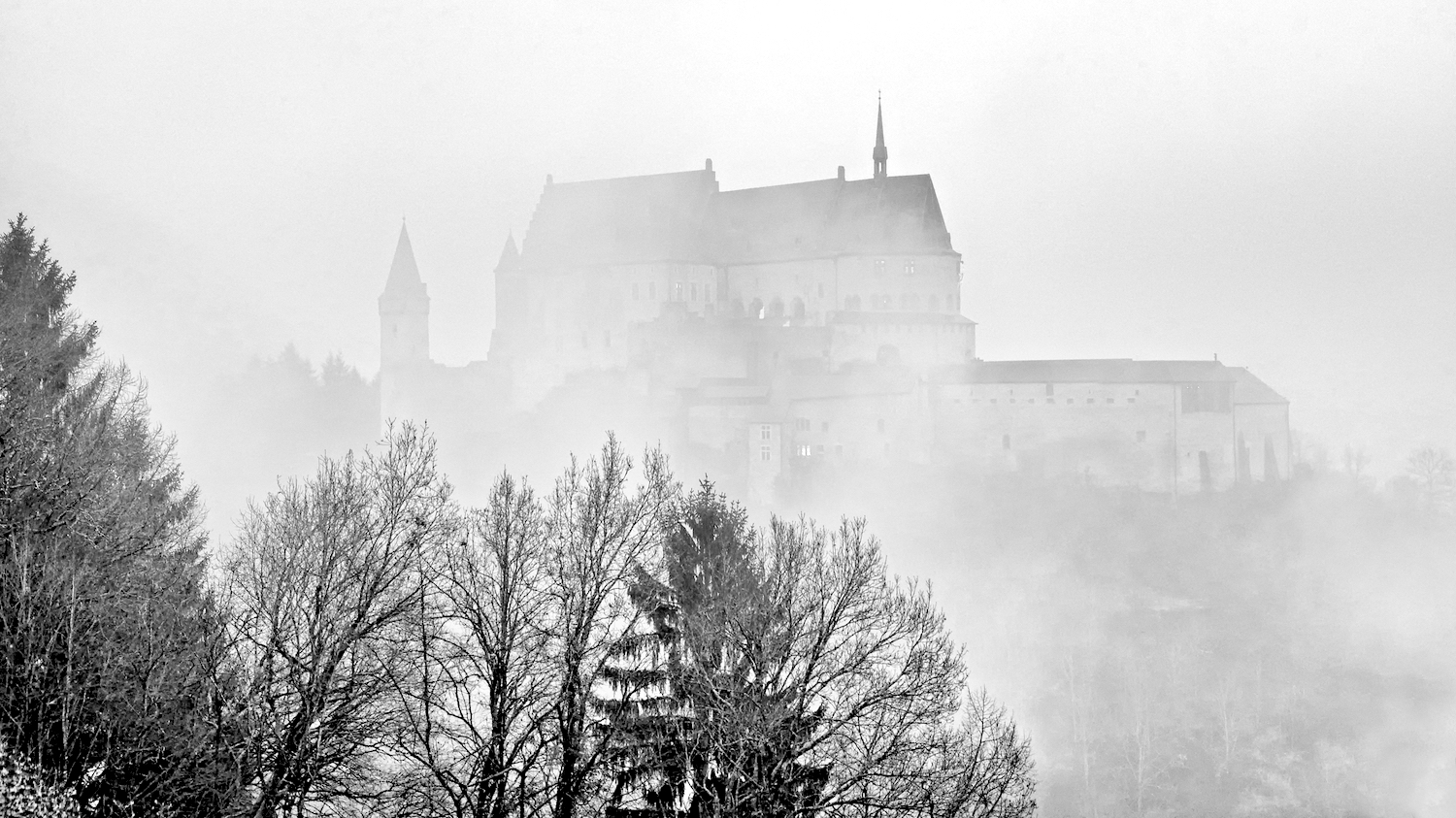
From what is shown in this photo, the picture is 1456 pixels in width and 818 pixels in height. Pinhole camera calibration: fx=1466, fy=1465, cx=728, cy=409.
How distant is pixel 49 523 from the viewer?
12.8m

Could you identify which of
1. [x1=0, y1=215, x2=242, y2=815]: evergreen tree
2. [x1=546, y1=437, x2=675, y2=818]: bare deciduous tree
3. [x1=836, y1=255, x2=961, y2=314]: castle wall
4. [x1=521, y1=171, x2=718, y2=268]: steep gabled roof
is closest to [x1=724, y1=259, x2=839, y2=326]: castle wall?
[x1=836, y1=255, x2=961, y2=314]: castle wall

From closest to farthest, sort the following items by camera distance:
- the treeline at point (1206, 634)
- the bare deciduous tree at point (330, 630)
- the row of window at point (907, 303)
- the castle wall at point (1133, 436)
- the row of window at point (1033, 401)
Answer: the bare deciduous tree at point (330, 630) → the treeline at point (1206, 634) → the castle wall at point (1133, 436) → the row of window at point (1033, 401) → the row of window at point (907, 303)

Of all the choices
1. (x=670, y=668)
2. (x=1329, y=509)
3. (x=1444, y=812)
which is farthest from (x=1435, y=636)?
(x=670, y=668)

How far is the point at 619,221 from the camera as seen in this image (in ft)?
233

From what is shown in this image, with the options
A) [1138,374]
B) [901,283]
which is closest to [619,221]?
[901,283]

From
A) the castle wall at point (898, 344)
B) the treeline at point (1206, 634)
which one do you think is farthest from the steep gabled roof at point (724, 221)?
the treeline at point (1206, 634)

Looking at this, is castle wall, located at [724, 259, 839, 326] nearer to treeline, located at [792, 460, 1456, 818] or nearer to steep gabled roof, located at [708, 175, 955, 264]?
steep gabled roof, located at [708, 175, 955, 264]

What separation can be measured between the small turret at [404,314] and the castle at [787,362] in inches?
4.0

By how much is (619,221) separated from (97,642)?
59.5 meters

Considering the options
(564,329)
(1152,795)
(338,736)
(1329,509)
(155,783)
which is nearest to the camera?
(155,783)

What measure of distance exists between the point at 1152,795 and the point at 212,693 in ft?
123

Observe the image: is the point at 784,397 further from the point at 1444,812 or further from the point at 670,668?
the point at 670,668

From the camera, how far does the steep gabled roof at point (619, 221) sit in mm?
68938

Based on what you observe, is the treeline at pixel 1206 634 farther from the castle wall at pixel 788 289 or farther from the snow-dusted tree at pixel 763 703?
the snow-dusted tree at pixel 763 703
